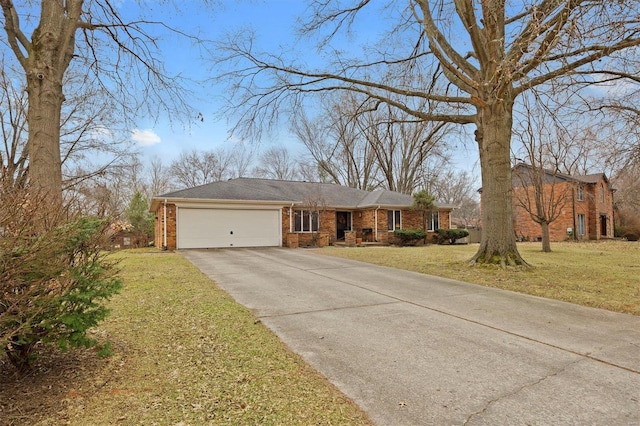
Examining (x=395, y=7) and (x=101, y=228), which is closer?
(x=101, y=228)

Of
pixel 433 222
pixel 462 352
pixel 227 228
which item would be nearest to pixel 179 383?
pixel 462 352

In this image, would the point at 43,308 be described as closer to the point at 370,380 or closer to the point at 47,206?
the point at 47,206

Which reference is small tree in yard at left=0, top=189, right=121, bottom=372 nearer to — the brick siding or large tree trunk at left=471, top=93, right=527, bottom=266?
large tree trunk at left=471, top=93, right=527, bottom=266

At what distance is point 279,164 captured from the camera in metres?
39.0

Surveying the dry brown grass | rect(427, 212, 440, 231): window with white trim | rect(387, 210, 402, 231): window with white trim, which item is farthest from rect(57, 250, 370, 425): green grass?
Result: rect(427, 212, 440, 231): window with white trim

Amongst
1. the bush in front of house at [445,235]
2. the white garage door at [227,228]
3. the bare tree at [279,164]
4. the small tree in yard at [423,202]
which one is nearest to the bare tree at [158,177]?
the bare tree at [279,164]

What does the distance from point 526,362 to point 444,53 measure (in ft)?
32.8

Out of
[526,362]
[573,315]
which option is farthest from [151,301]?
[573,315]

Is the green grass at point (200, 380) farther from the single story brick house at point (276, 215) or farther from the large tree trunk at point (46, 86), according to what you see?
the single story brick house at point (276, 215)

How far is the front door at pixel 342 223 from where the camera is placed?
23.1 m

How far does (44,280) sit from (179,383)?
1312 mm

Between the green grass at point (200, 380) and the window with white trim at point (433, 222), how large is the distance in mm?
19312

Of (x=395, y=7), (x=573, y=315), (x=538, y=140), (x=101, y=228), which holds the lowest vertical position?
(x=573, y=315)

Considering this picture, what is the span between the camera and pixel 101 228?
3.34 meters
